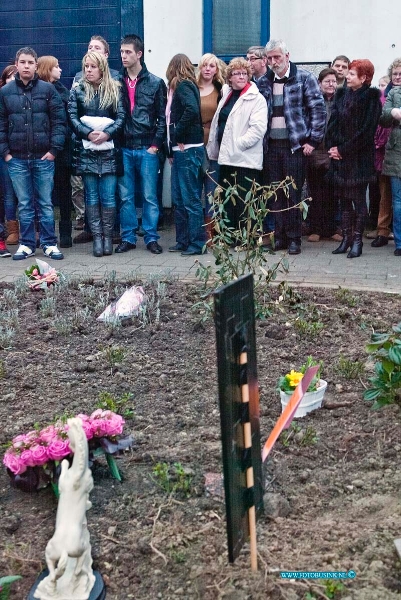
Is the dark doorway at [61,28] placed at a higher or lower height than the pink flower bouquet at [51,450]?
higher

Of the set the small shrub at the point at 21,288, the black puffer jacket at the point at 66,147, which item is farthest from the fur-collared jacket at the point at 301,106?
the small shrub at the point at 21,288

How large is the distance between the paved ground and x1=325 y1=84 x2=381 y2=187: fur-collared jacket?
88 centimetres

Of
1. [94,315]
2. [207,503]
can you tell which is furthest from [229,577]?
[94,315]

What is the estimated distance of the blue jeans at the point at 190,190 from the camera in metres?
9.87

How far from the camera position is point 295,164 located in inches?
383

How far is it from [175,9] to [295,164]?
155 inches

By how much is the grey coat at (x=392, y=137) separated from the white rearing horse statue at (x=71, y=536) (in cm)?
730

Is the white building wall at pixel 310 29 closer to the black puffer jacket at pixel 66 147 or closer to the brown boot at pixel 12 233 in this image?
the black puffer jacket at pixel 66 147

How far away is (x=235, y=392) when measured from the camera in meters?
3.04

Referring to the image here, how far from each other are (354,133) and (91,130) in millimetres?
2905

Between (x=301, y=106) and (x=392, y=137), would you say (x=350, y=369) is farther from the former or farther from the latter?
(x=392, y=137)

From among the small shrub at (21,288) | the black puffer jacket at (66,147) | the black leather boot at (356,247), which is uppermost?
the black puffer jacket at (66,147)

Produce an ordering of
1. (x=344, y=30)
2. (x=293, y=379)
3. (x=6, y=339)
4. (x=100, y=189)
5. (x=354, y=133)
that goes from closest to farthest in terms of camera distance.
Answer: (x=293, y=379)
(x=6, y=339)
(x=354, y=133)
(x=100, y=189)
(x=344, y=30)

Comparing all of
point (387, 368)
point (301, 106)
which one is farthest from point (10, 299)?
point (301, 106)
